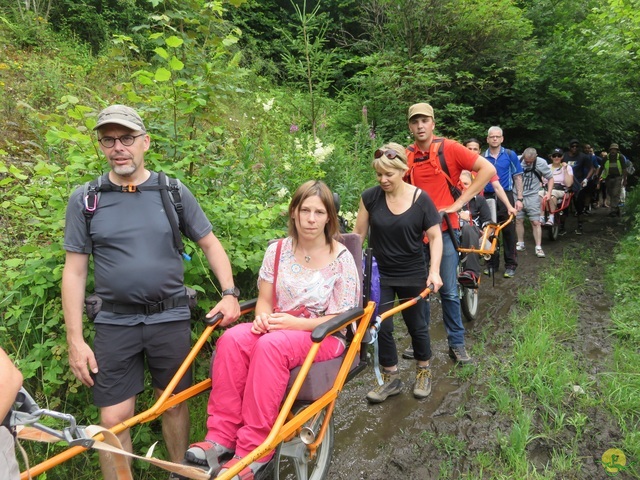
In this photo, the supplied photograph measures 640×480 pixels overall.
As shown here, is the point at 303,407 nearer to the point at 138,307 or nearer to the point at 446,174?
the point at 138,307

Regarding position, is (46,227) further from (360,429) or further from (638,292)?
(638,292)

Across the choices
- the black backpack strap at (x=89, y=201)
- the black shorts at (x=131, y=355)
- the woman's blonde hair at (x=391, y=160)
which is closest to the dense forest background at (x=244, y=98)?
the black shorts at (x=131, y=355)

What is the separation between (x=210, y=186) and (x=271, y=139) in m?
3.19

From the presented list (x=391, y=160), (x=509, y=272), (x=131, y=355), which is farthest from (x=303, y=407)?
(x=509, y=272)

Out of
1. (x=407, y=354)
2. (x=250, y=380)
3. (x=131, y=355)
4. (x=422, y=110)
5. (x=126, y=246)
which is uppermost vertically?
(x=422, y=110)

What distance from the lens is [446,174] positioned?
428 centimetres

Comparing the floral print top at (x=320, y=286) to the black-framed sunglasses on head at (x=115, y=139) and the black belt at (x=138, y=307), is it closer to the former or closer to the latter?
the black belt at (x=138, y=307)

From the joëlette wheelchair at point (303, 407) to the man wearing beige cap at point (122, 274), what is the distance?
297mm

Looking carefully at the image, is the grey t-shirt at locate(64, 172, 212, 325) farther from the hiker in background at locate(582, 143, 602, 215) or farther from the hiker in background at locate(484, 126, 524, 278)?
the hiker in background at locate(582, 143, 602, 215)

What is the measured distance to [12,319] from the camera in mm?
2848

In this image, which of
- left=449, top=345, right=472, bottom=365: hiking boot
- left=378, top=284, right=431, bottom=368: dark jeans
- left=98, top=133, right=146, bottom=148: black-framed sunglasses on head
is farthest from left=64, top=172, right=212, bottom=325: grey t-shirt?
left=449, top=345, right=472, bottom=365: hiking boot

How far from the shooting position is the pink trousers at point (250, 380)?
2289 mm

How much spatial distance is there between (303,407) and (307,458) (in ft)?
1.74

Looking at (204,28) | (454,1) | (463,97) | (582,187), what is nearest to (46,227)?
(204,28)
